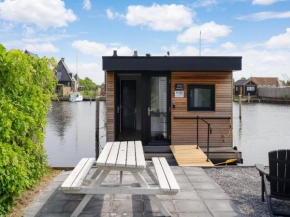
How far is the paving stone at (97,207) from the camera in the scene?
4.27 m

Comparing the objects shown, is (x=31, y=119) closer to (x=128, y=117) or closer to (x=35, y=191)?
(x=35, y=191)

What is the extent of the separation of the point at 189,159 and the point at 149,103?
2398 millimetres

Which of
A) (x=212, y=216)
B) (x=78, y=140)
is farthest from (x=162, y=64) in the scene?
(x=78, y=140)

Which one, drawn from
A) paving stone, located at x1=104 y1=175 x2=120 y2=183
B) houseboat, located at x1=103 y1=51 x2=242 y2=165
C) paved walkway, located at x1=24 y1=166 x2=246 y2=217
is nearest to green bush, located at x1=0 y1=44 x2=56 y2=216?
paved walkway, located at x1=24 y1=166 x2=246 y2=217

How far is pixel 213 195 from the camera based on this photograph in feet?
16.3

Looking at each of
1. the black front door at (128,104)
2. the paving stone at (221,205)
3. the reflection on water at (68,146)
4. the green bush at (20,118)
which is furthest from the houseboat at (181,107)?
the paving stone at (221,205)

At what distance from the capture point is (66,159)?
40.6 feet

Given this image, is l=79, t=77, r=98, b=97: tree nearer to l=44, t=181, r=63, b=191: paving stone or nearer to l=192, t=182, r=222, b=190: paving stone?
l=44, t=181, r=63, b=191: paving stone

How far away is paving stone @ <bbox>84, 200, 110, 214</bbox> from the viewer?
168 inches

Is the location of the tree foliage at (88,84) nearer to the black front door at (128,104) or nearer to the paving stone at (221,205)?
the black front door at (128,104)

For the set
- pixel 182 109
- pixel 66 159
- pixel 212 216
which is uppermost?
pixel 182 109

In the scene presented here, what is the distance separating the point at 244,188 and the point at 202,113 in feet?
14.0

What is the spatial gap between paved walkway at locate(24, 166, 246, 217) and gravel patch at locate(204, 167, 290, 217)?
0.17 metres

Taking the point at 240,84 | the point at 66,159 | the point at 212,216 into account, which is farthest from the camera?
the point at 240,84
